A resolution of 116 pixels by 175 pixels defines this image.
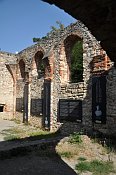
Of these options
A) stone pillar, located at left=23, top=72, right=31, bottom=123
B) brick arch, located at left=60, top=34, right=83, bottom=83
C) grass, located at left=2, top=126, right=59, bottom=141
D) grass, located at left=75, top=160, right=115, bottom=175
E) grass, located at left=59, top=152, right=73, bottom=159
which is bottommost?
grass, located at left=75, top=160, right=115, bottom=175

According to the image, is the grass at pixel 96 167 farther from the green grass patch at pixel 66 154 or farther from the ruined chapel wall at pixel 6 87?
the ruined chapel wall at pixel 6 87

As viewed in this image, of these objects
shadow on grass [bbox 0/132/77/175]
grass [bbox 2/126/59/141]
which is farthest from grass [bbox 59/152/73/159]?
grass [bbox 2/126/59/141]

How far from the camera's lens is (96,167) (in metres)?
6.62

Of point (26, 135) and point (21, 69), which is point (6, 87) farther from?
point (26, 135)

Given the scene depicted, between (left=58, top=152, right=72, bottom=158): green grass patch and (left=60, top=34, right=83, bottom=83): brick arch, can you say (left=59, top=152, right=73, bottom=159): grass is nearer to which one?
(left=58, top=152, right=72, bottom=158): green grass patch

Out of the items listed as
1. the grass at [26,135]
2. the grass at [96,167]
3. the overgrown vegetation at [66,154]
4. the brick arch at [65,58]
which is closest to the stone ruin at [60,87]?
the brick arch at [65,58]

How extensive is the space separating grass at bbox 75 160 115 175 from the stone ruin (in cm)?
273

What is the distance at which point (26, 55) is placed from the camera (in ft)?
56.2

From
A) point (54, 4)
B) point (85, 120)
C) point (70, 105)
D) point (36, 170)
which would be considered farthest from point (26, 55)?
point (54, 4)

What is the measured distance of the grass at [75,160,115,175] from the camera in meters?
6.34

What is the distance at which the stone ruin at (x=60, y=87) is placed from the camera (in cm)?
1004

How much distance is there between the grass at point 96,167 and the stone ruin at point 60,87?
2.73 m

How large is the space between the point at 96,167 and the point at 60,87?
21.6ft

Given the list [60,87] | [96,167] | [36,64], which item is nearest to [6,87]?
[36,64]
